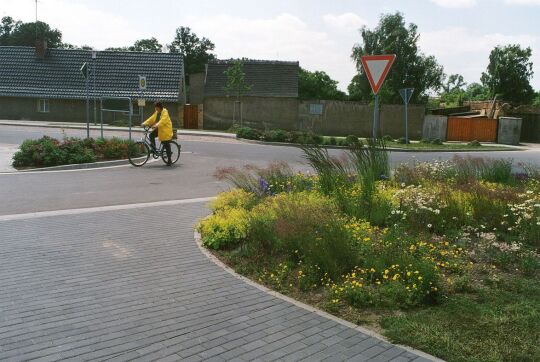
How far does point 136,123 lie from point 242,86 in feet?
27.3

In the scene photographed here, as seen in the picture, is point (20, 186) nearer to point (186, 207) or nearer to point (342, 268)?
point (186, 207)

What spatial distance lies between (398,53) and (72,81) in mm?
33387

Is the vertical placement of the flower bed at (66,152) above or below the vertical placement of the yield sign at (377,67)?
below

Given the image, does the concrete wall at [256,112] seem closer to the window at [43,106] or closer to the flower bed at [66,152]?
the window at [43,106]

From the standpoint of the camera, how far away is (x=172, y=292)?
16.9ft

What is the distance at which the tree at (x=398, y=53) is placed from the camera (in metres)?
57.0

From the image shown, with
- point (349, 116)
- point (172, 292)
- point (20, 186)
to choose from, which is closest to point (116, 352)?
point (172, 292)

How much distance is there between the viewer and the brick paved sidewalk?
3.91 metres

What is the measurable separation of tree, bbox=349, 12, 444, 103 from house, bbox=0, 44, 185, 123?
74.0 feet

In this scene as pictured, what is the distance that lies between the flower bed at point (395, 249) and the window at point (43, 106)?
37339mm

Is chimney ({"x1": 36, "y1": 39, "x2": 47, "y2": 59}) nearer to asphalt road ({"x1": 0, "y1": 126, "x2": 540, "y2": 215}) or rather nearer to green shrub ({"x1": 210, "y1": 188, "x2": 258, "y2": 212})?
asphalt road ({"x1": 0, "y1": 126, "x2": 540, "y2": 215})

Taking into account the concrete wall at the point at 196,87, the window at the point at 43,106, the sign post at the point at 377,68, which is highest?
the concrete wall at the point at 196,87

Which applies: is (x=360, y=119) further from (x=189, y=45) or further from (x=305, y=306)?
(x=189, y=45)

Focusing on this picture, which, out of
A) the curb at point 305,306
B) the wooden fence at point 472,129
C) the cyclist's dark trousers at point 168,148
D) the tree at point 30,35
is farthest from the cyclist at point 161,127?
the tree at point 30,35
